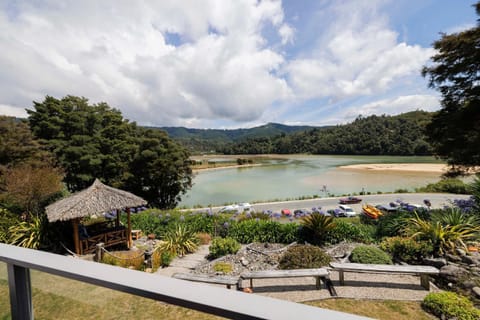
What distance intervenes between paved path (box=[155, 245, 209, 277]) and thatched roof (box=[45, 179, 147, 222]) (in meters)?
2.81

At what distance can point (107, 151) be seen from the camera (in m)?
21.2

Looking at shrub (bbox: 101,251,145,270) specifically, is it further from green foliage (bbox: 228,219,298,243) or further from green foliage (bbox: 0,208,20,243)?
green foliage (bbox: 0,208,20,243)

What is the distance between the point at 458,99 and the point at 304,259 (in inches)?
438

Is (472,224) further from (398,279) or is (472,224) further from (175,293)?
(175,293)

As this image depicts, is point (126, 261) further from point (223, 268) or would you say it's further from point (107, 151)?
point (107, 151)

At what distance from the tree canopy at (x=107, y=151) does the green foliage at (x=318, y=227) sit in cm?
1688

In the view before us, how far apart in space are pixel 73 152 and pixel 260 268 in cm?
1919

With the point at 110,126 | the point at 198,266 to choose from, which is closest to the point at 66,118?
the point at 110,126

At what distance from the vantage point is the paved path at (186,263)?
6625 mm

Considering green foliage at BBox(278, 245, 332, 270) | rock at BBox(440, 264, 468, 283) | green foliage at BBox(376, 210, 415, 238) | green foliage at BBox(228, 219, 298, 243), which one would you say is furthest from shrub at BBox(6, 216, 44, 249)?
green foliage at BBox(376, 210, 415, 238)

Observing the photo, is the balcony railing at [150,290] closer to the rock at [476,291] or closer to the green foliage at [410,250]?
the rock at [476,291]

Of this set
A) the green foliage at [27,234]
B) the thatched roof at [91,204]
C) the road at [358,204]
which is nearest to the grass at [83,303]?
the thatched roof at [91,204]

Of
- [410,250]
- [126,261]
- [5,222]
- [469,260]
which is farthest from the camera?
[5,222]

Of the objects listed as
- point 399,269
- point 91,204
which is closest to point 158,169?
point 91,204
